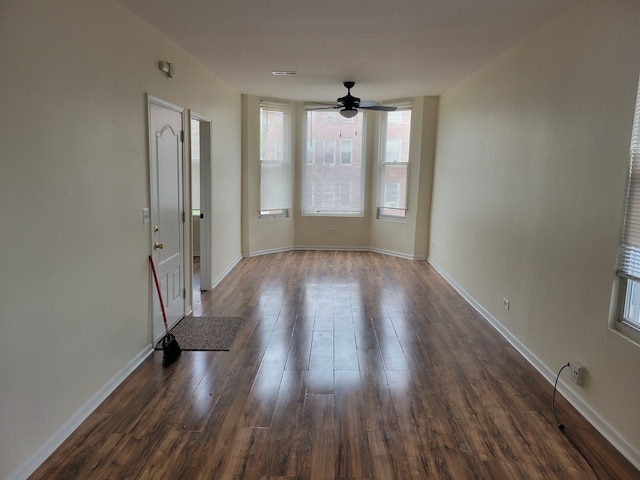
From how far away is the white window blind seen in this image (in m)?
2.28

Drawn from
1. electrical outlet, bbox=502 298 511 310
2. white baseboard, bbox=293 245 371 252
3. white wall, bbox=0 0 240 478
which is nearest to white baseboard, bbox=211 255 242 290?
white baseboard, bbox=293 245 371 252

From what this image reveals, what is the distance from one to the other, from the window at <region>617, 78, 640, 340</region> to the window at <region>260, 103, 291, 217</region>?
18.3 ft

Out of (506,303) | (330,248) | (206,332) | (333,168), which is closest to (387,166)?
(333,168)

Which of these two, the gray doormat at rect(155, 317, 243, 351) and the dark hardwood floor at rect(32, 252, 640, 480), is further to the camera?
the gray doormat at rect(155, 317, 243, 351)

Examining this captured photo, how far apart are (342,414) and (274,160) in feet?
17.4

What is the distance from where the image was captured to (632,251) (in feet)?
7.59

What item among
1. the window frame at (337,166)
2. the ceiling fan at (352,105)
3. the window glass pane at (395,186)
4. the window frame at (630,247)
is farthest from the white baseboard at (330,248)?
the window frame at (630,247)

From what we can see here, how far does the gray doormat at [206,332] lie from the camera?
3.67 metres

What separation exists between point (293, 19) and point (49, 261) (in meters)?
2.34

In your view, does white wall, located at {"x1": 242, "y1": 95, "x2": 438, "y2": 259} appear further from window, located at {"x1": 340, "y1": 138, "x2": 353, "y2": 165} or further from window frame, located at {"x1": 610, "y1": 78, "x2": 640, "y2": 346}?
window frame, located at {"x1": 610, "y1": 78, "x2": 640, "y2": 346}

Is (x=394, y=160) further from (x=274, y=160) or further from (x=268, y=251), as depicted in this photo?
(x=268, y=251)

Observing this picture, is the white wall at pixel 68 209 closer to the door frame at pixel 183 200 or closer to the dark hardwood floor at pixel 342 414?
the door frame at pixel 183 200

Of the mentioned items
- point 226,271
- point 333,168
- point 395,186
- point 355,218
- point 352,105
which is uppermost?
point 352,105

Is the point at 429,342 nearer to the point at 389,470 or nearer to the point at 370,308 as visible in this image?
the point at 370,308
